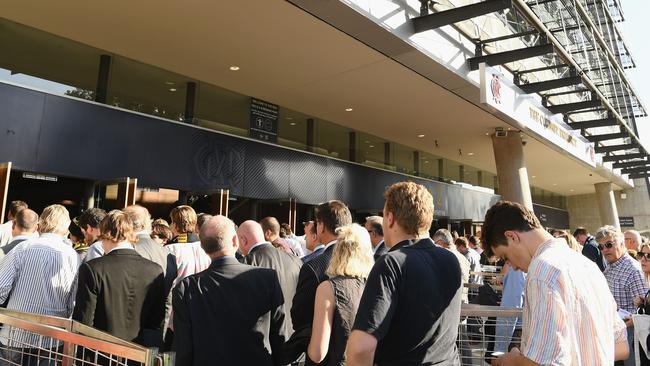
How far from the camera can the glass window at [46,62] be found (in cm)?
760

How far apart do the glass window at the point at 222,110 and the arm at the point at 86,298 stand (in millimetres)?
7644

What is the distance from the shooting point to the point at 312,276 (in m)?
2.61

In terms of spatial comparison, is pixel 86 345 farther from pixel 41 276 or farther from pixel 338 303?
pixel 41 276

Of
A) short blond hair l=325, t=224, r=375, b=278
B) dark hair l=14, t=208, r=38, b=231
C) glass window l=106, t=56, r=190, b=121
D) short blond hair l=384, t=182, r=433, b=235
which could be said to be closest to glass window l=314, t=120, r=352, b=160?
glass window l=106, t=56, r=190, b=121

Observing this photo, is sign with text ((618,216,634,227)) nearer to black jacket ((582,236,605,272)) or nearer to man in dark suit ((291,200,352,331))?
black jacket ((582,236,605,272))

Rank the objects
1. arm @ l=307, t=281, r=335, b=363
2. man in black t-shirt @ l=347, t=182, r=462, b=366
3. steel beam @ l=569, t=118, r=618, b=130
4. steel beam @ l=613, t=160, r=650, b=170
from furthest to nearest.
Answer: steel beam @ l=613, t=160, r=650, b=170
steel beam @ l=569, t=118, r=618, b=130
arm @ l=307, t=281, r=335, b=363
man in black t-shirt @ l=347, t=182, r=462, b=366

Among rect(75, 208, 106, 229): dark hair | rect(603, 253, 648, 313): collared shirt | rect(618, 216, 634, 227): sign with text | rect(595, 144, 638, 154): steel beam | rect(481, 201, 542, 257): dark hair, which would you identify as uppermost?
rect(595, 144, 638, 154): steel beam

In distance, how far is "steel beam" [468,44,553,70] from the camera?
872cm

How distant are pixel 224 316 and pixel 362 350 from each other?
3.02 ft

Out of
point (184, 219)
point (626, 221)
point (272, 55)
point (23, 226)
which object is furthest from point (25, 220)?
point (626, 221)

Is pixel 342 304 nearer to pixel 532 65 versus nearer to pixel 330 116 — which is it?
pixel 330 116

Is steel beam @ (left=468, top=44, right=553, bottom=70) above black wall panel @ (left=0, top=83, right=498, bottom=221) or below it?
above

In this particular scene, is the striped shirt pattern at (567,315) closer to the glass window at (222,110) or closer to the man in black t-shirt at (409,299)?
the man in black t-shirt at (409,299)

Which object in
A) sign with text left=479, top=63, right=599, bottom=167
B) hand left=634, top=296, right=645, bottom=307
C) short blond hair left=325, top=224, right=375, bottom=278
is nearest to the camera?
short blond hair left=325, top=224, right=375, bottom=278
